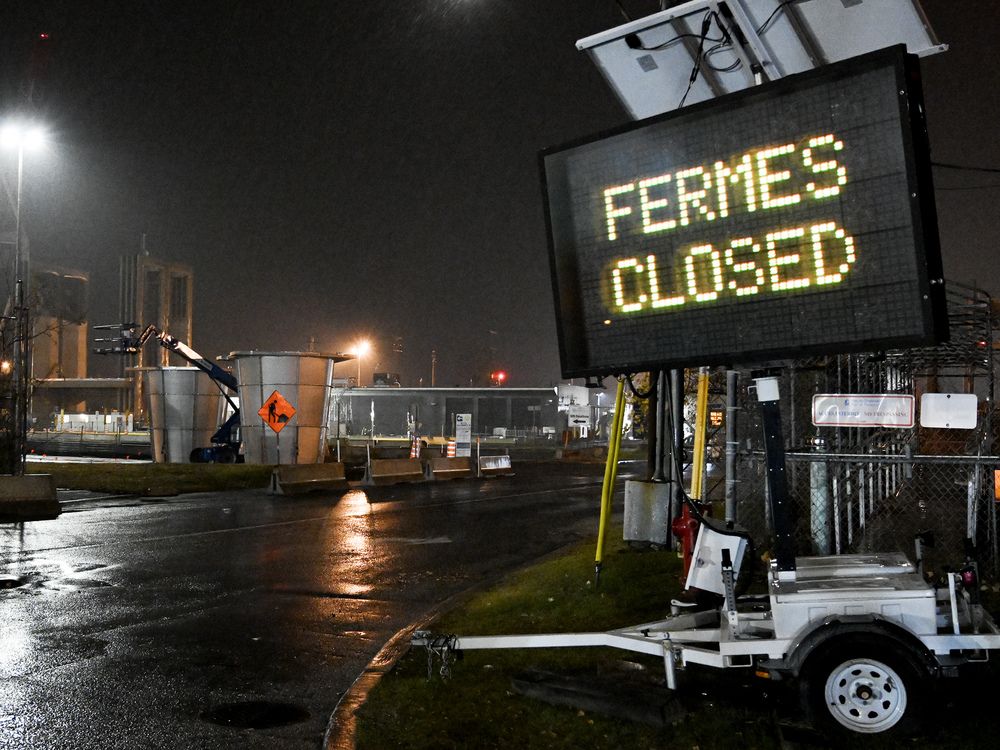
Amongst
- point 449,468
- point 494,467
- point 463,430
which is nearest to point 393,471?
point 449,468

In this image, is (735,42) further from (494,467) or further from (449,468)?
(494,467)

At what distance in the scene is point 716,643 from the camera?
19.6 ft

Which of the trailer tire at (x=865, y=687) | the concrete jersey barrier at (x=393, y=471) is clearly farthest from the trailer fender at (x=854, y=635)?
the concrete jersey barrier at (x=393, y=471)

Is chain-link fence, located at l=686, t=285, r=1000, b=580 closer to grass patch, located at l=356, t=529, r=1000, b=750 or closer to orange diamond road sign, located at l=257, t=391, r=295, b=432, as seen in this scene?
grass patch, located at l=356, t=529, r=1000, b=750

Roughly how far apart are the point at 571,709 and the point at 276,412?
2450cm

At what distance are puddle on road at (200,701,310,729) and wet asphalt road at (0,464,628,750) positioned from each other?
58 mm

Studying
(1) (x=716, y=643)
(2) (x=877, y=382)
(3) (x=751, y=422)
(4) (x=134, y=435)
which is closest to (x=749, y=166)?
(1) (x=716, y=643)

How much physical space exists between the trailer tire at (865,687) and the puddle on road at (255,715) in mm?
3362

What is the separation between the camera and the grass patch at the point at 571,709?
5.25 m

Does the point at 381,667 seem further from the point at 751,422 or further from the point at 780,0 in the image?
the point at 751,422

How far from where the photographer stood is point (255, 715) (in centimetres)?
624

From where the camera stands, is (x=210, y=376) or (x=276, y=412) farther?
(x=210, y=376)

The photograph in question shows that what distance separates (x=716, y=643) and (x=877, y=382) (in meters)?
9.69

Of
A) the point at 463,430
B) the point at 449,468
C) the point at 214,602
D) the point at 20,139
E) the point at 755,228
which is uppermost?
the point at 20,139
